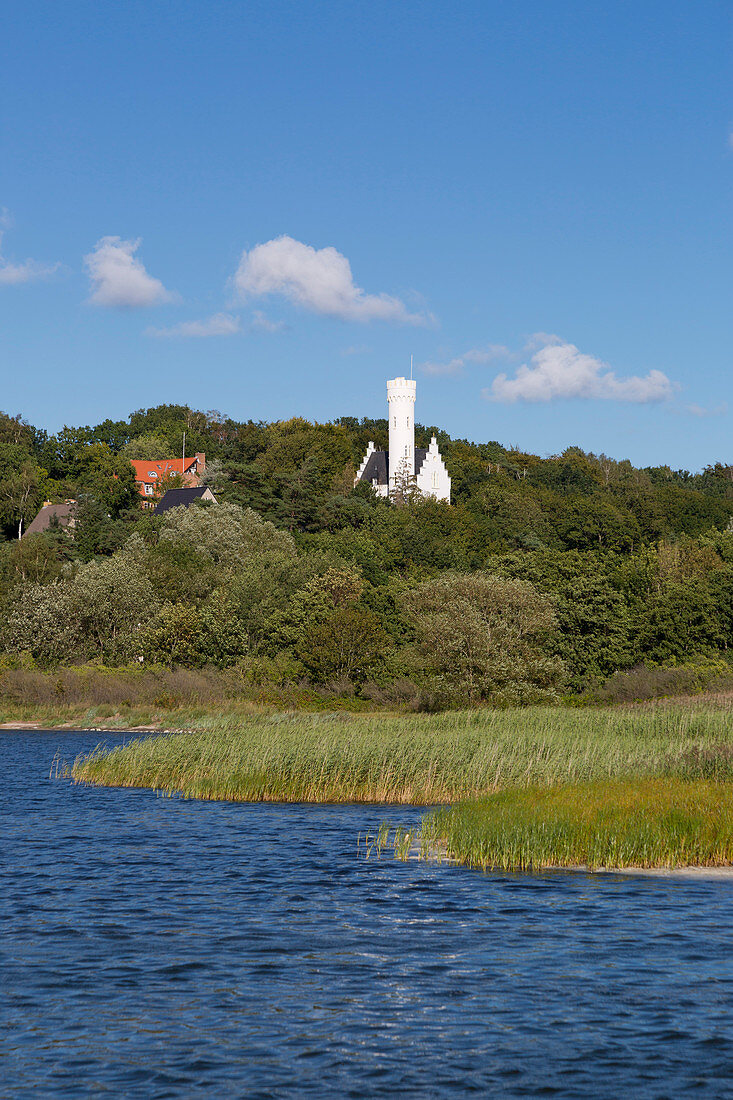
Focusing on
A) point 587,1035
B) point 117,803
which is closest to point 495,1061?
point 587,1035

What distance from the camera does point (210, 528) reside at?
10488 centimetres

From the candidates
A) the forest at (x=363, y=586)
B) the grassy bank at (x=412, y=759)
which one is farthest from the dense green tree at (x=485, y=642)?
the grassy bank at (x=412, y=759)

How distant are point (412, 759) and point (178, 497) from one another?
308ft

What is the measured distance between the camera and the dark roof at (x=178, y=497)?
123m

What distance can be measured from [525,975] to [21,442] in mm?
148414

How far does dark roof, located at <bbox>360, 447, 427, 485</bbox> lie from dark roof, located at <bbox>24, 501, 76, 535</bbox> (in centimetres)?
4280

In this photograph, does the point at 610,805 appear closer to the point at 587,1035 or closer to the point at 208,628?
the point at 587,1035

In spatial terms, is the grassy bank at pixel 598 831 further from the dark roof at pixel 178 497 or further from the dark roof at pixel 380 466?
the dark roof at pixel 380 466

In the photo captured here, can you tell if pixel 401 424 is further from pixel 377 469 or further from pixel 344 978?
pixel 344 978

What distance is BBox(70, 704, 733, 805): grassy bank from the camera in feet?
108

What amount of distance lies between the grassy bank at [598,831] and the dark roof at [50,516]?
102271 millimetres

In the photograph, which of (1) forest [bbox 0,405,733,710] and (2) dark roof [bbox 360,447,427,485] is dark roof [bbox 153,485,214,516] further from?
(2) dark roof [bbox 360,447,427,485]

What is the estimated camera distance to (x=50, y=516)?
125500mm

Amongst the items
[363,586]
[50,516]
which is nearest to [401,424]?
[50,516]
